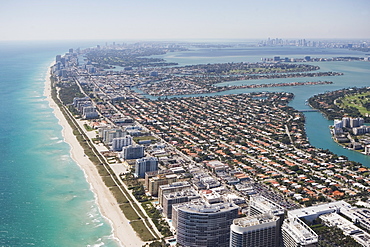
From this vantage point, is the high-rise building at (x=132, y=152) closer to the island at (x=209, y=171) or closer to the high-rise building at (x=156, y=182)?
the island at (x=209, y=171)

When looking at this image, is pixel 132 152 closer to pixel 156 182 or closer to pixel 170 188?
pixel 156 182

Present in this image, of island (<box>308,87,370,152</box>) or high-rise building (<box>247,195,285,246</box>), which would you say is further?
island (<box>308,87,370,152</box>)

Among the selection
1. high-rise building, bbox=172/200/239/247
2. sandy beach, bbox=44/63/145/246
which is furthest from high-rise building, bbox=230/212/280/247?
sandy beach, bbox=44/63/145/246

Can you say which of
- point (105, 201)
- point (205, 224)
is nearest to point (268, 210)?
point (205, 224)

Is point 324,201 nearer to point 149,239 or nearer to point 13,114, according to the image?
point 149,239

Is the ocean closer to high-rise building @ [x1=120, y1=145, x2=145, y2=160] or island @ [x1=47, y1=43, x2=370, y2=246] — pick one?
island @ [x1=47, y1=43, x2=370, y2=246]

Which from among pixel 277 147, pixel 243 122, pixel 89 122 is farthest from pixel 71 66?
pixel 277 147
